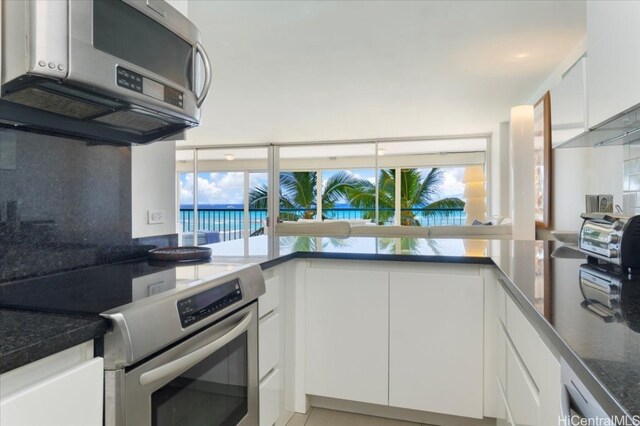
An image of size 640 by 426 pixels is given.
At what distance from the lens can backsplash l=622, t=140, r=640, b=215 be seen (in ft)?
6.17

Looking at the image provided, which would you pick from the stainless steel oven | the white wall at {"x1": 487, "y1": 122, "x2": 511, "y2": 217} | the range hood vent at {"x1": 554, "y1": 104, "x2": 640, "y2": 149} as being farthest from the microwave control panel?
the white wall at {"x1": 487, "y1": 122, "x2": 511, "y2": 217}

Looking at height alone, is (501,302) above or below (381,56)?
below

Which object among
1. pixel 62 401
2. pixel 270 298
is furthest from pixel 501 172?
pixel 62 401

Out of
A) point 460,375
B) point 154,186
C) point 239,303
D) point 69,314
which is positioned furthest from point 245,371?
point 460,375

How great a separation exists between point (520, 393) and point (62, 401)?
3.83 ft

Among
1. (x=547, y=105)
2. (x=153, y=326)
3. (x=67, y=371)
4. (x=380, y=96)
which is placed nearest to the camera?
(x=67, y=371)

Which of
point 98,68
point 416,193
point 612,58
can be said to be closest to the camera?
point 98,68

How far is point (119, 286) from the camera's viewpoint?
3.24ft

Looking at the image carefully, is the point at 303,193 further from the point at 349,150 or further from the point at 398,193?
the point at 398,193

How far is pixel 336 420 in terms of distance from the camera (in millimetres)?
1916

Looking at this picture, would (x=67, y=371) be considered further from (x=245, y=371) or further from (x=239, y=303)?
(x=245, y=371)

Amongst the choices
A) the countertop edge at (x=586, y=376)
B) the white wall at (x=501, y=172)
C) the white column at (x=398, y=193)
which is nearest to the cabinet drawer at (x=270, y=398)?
the countertop edge at (x=586, y=376)

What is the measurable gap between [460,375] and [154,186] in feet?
5.53

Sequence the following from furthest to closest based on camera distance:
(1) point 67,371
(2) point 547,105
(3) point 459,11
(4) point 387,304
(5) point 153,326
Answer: (2) point 547,105, (3) point 459,11, (4) point 387,304, (5) point 153,326, (1) point 67,371
